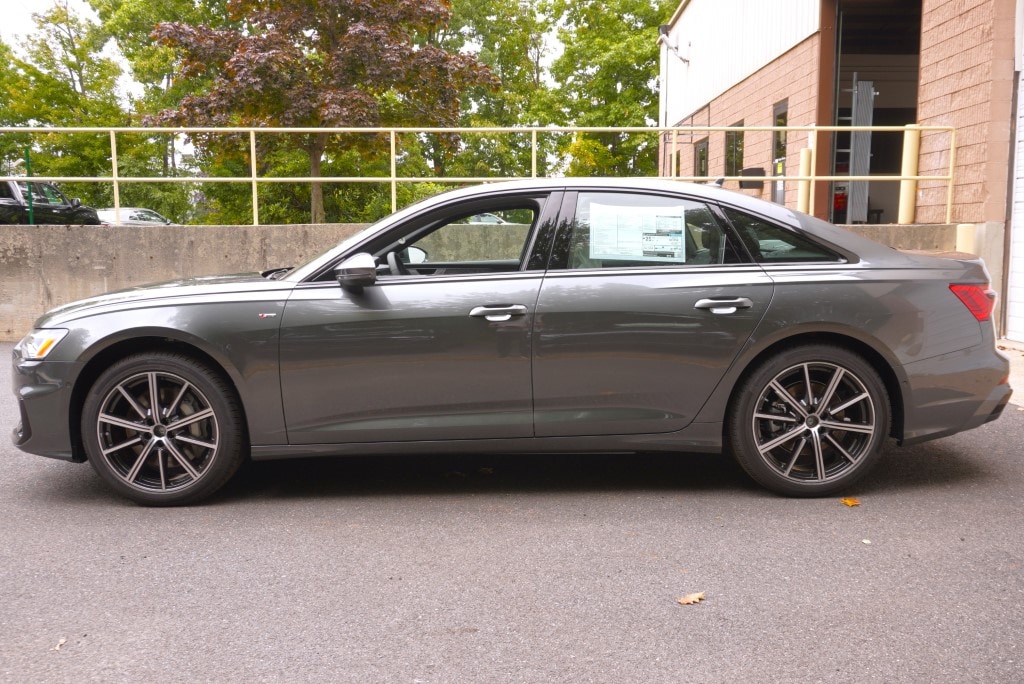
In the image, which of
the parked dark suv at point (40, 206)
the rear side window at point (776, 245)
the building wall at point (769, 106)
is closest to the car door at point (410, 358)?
the rear side window at point (776, 245)

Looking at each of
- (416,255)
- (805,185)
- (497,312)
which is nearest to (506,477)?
(497,312)

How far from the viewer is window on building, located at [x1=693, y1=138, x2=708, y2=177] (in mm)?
22984

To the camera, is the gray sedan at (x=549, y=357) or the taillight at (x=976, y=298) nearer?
the gray sedan at (x=549, y=357)

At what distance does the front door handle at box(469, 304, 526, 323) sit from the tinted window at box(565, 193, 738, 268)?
37 cm

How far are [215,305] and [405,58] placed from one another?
1608cm

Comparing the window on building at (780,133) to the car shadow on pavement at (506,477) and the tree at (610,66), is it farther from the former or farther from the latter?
the tree at (610,66)

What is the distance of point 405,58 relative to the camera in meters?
19.3

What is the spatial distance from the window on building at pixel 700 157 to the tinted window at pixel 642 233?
62.2 ft

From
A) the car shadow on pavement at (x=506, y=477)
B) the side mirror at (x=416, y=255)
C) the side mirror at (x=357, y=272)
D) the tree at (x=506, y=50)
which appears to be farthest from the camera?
the tree at (x=506, y=50)

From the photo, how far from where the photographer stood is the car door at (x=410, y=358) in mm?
4340

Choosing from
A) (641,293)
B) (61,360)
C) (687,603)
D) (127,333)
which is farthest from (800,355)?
(61,360)

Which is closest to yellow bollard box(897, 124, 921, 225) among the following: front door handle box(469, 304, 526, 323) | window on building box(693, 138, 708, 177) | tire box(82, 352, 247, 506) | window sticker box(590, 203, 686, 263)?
window sticker box(590, 203, 686, 263)

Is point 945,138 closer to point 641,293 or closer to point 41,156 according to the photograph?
point 641,293

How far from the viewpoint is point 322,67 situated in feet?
63.4
